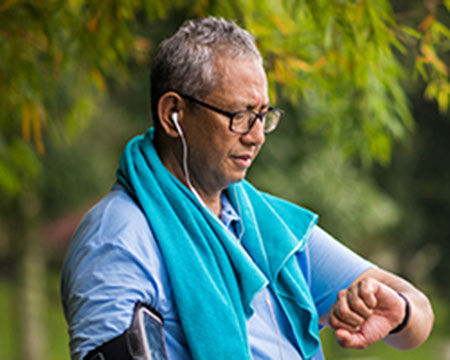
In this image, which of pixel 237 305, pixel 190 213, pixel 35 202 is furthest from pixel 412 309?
pixel 35 202

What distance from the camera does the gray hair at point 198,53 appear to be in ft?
5.92

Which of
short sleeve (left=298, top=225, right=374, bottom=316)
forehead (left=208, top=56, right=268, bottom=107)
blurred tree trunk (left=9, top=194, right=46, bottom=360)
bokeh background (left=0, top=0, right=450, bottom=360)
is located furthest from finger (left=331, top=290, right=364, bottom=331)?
blurred tree trunk (left=9, top=194, right=46, bottom=360)

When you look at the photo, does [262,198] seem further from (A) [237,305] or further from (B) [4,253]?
(B) [4,253]

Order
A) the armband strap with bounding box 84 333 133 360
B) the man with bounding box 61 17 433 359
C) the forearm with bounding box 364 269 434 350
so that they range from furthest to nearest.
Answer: the forearm with bounding box 364 269 434 350
the man with bounding box 61 17 433 359
the armband strap with bounding box 84 333 133 360

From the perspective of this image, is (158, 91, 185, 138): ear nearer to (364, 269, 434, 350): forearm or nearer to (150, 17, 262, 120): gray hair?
(150, 17, 262, 120): gray hair

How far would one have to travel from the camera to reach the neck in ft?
6.19

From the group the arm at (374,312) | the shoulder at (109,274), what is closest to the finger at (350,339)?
the arm at (374,312)

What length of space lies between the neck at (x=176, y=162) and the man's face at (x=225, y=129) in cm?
3

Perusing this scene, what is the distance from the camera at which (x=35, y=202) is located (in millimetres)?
8375

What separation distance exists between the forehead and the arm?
56 centimetres

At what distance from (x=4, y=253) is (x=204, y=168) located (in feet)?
64.9

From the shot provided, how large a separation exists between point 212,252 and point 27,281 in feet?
22.8

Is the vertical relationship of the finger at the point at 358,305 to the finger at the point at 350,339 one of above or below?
above

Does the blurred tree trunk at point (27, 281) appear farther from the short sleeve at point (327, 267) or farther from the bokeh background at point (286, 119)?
the short sleeve at point (327, 267)
